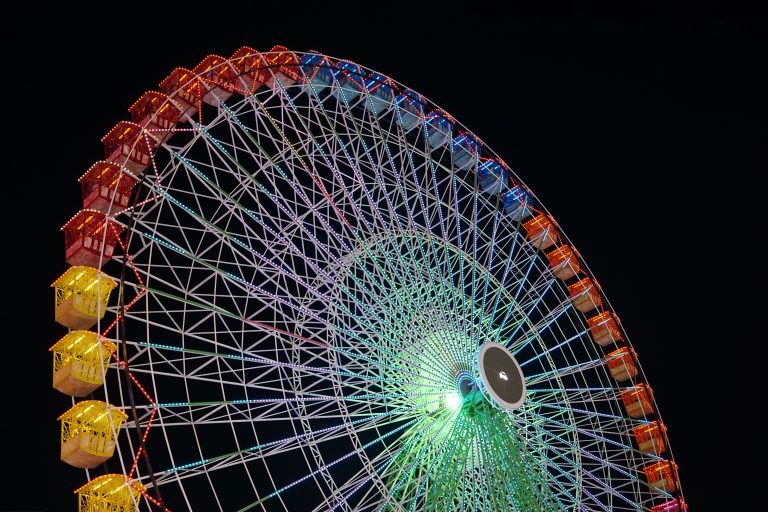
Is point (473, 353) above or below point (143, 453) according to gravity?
above

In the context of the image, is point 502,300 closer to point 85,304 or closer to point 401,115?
point 401,115

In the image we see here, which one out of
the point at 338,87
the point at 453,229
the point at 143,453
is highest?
the point at 338,87

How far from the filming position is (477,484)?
2102 cm

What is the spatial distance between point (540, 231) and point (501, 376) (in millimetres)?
8307

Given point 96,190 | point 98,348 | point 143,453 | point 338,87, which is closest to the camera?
point 143,453

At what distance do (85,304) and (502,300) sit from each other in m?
12.6

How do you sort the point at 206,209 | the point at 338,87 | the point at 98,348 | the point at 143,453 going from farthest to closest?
1. the point at 206,209
2. the point at 338,87
3. the point at 98,348
4. the point at 143,453

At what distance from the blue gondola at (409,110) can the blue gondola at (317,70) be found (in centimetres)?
245

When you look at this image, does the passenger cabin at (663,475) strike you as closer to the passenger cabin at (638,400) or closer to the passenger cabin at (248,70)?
the passenger cabin at (638,400)

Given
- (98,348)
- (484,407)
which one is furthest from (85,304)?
(484,407)

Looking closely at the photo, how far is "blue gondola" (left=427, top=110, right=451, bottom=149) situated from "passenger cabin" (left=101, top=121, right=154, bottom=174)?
933 centimetres

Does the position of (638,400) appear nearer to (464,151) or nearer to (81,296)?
(464,151)

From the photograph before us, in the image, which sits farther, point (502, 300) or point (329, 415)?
point (502, 300)

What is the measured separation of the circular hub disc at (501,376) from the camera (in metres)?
19.8
